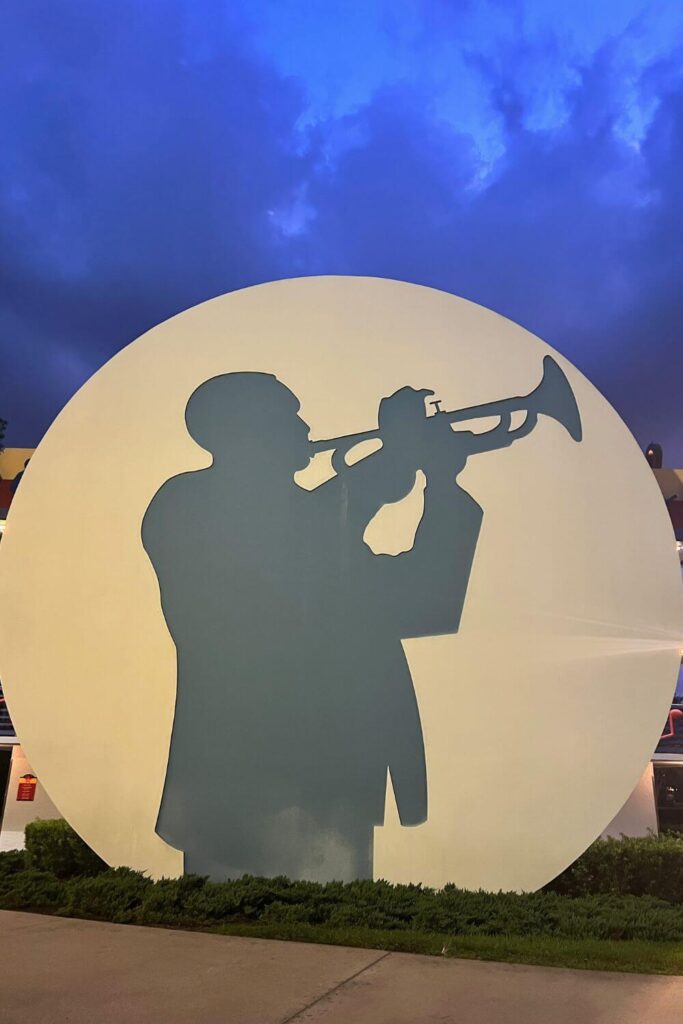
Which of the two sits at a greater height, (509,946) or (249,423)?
(249,423)

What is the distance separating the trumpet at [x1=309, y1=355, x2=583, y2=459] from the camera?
6535mm

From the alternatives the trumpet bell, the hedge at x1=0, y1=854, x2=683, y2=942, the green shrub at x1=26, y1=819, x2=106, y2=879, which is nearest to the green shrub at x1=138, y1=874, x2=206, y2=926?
the hedge at x1=0, y1=854, x2=683, y2=942

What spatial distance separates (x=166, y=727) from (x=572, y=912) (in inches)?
136

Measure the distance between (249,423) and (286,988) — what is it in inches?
180

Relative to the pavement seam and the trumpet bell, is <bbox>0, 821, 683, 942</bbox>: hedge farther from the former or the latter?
the trumpet bell

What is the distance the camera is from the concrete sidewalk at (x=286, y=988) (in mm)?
3151

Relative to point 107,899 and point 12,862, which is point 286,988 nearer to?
point 107,899

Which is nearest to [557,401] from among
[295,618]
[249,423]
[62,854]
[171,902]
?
[249,423]

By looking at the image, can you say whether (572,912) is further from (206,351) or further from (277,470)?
(206,351)

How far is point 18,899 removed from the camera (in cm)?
558

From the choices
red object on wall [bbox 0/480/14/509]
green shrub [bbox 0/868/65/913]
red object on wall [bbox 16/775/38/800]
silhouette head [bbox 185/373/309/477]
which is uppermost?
red object on wall [bbox 0/480/14/509]

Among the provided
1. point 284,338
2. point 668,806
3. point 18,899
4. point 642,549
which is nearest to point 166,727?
point 18,899

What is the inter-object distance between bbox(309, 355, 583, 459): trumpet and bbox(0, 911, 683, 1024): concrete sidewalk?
13.0ft

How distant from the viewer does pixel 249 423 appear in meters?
6.73
